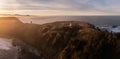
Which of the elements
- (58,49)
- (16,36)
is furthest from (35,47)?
(16,36)

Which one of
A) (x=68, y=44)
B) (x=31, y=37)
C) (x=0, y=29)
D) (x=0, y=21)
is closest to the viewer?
(x=68, y=44)

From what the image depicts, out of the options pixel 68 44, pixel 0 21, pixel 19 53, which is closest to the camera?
pixel 19 53

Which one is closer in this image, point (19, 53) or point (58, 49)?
point (19, 53)

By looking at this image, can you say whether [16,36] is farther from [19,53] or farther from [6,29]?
[19,53]

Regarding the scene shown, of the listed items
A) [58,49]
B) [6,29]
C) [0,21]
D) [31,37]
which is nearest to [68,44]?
[58,49]

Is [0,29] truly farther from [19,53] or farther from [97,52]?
[97,52]

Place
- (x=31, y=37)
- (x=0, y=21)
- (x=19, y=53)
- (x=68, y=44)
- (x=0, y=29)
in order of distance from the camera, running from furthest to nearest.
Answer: (x=0, y=21) → (x=0, y=29) → (x=31, y=37) → (x=68, y=44) → (x=19, y=53)
